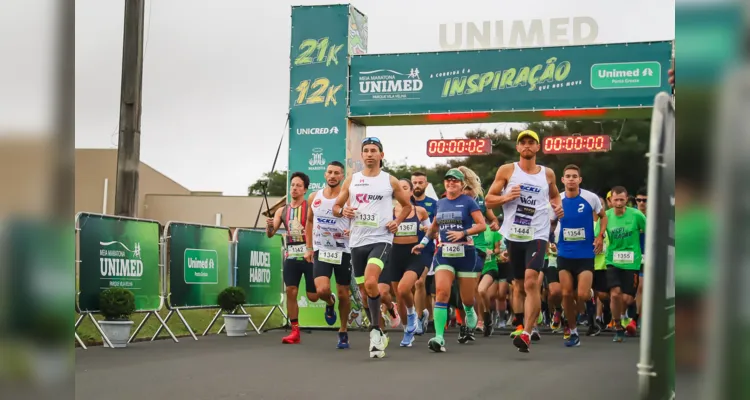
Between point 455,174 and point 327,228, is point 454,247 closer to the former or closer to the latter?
point 455,174

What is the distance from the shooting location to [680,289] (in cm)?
200

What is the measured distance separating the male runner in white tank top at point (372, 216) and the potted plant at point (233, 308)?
3.91 m

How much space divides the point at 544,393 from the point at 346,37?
457 inches

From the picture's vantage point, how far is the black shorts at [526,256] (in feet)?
35.3

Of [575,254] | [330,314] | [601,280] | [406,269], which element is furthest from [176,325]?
[575,254]

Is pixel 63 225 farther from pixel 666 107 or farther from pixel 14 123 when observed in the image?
pixel 666 107

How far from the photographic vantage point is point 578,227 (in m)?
13.0

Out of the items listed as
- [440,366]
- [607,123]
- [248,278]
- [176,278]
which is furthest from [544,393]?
[607,123]

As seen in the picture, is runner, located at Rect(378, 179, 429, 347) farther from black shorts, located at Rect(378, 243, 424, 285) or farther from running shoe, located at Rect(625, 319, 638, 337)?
running shoe, located at Rect(625, 319, 638, 337)

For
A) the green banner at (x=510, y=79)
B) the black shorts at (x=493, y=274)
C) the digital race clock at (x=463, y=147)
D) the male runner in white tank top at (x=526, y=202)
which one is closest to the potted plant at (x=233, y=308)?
the black shorts at (x=493, y=274)

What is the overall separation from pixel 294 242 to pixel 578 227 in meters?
3.77

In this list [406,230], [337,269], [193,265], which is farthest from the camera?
[193,265]

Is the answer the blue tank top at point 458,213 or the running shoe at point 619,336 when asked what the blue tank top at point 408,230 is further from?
the running shoe at point 619,336

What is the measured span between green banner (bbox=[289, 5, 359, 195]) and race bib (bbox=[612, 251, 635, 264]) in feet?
18.3
